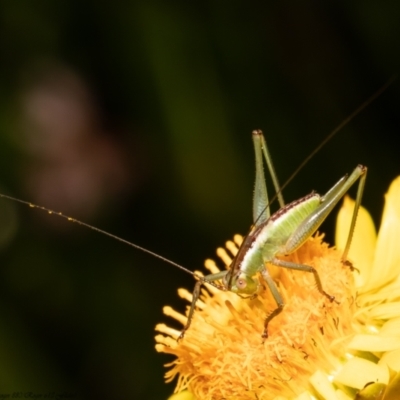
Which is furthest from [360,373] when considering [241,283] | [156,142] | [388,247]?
[156,142]

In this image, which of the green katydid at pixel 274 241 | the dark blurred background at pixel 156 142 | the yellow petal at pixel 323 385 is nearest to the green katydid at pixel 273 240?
the green katydid at pixel 274 241

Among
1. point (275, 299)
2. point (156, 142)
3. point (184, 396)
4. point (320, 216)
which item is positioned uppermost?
point (156, 142)

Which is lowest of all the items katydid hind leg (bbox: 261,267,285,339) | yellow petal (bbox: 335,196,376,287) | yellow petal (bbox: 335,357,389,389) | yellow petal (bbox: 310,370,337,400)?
yellow petal (bbox: 310,370,337,400)

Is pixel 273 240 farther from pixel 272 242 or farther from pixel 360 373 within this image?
pixel 360 373

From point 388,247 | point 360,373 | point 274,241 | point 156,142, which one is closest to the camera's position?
point 360,373

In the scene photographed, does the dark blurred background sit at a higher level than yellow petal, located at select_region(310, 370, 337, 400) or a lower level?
higher

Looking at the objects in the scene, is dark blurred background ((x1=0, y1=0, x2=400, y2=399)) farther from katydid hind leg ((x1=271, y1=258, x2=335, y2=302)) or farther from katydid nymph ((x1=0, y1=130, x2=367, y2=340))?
katydid hind leg ((x1=271, y1=258, x2=335, y2=302))

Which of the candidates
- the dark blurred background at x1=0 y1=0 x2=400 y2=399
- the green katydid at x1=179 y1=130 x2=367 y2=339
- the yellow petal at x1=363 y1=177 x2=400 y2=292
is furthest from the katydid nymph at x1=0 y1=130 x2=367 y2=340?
the dark blurred background at x1=0 y1=0 x2=400 y2=399
